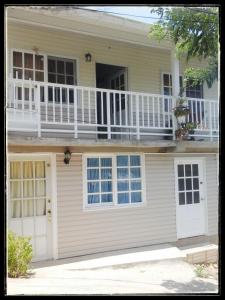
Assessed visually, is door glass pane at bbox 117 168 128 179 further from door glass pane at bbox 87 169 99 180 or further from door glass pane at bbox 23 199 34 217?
door glass pane at bbox 23 199 34 217

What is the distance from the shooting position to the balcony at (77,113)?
6.65 meters

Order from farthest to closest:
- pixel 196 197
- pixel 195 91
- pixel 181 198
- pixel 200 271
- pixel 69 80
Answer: pixel 195 91 < pixel 196 197 < pixel 181 198 < pixel 69 80 < pixel 200 271

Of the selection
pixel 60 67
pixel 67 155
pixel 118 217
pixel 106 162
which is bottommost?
pixel 118 217

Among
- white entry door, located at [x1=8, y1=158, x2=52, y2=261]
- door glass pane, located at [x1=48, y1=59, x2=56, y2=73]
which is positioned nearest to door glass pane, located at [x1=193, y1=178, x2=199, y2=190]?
white entry door, located at [x1=8, y1=158, x2=52, y2=261]

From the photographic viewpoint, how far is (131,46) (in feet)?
31.0

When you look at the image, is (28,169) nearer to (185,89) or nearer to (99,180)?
(99,180)

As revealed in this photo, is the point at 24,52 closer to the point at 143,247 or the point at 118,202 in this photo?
the point at 118,202

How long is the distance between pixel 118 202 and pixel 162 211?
1.25 meters

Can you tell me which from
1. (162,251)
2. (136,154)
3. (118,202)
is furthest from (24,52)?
(162,251)

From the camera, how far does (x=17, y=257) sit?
5609 millimetres

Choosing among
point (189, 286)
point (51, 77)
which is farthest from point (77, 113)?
point (189, 286)

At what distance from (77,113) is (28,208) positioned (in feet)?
8.43

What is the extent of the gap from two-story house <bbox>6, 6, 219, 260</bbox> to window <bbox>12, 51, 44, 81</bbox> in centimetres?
2

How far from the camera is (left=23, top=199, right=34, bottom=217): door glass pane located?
6.96m
